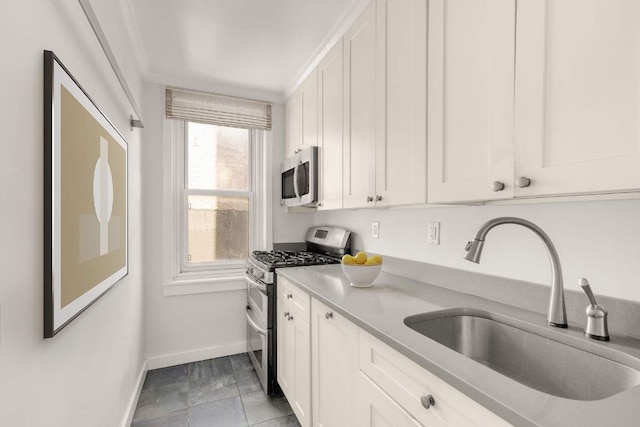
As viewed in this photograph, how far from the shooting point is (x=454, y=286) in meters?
1.50

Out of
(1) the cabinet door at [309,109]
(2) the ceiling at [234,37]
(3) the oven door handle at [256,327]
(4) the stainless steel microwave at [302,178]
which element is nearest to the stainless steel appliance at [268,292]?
(3) the oven door handle at [256,327]

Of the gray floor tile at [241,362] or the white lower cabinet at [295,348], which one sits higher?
the white lower cabinet at [295,348]

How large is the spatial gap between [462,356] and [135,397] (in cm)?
221

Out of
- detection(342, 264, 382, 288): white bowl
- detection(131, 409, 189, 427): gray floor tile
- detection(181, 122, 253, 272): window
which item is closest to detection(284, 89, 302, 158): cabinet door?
detection(181, 122, 253, 272): window

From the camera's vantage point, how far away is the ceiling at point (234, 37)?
1763 mm

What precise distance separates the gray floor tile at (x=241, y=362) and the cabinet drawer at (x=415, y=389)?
1.79 metres

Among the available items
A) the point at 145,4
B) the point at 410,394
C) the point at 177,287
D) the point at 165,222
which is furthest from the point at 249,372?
the point at 145,4

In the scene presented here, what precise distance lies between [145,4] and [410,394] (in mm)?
2221

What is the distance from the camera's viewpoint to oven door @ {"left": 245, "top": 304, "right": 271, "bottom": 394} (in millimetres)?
2184

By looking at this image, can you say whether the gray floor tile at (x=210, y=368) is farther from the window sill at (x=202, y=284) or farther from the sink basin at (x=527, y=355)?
the sink basin at (x=527, y=355)

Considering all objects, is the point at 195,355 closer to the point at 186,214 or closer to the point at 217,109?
the point at 186,214

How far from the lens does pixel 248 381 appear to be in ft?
7.91

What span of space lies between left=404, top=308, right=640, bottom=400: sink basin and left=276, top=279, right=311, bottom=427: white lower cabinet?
2.35 ft

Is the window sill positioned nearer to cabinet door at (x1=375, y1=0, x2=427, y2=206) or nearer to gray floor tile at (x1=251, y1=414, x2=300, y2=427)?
gray floor tile at (x1=251, y1=414, x2=300, y2=427)
